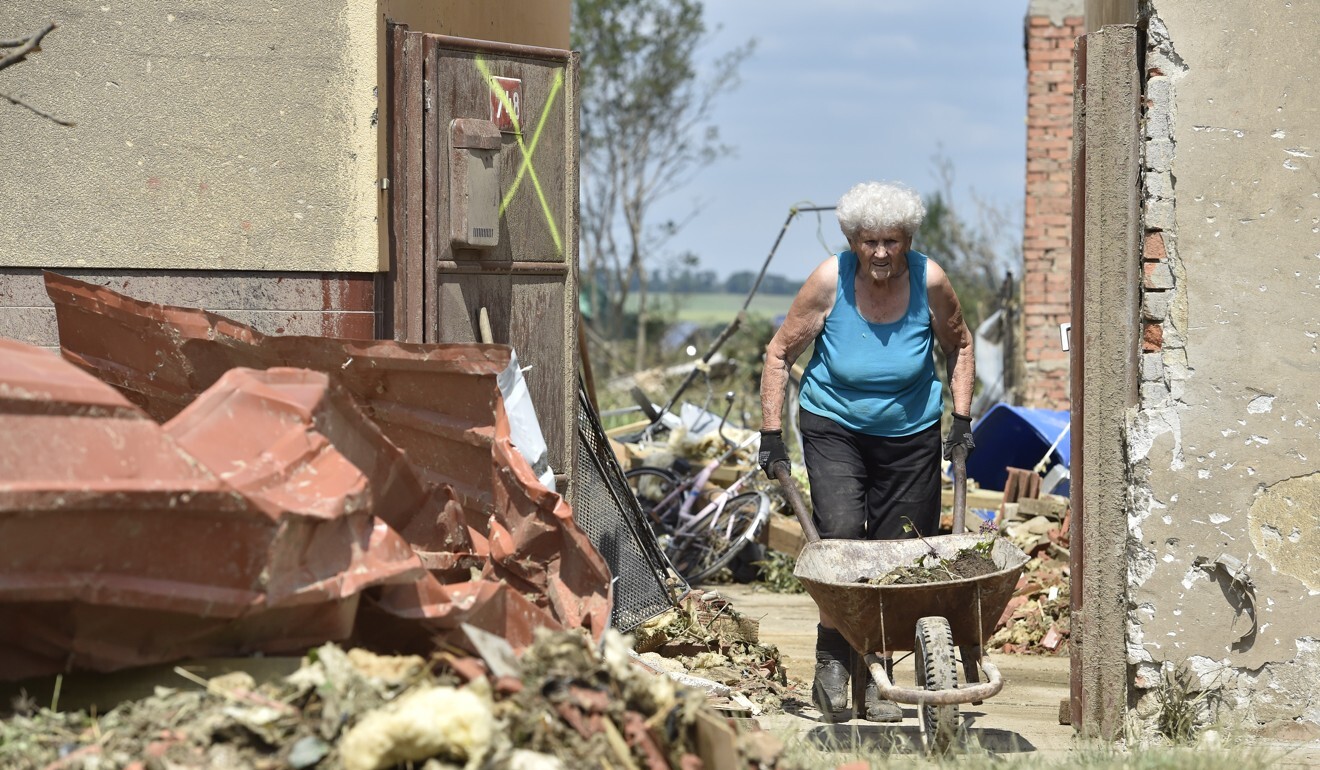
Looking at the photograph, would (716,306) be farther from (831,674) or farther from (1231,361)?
(1231,361)

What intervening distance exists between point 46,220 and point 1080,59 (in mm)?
3918

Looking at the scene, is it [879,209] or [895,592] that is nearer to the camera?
[895,592]

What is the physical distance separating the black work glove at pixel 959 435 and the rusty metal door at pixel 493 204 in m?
1.62

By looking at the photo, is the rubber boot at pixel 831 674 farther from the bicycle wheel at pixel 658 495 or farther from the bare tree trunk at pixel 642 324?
the bare tree trunk at pixel 642 324

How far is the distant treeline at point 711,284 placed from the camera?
29766mm

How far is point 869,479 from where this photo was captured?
573 cm

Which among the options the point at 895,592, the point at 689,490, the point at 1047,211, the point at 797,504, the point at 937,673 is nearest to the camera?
the point at 937,673

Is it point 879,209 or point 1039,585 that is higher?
point 879,209

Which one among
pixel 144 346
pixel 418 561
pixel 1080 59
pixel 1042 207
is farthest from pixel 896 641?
pixel 1042 207

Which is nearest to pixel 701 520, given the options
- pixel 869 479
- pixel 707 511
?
pixel 707 511

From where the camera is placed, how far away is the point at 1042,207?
41.9 feet

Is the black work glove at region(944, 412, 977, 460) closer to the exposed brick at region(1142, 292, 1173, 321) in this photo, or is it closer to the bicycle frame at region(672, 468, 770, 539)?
the exposed brick at region(1142, 292, 1173, 321)

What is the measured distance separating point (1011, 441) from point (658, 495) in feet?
8.81

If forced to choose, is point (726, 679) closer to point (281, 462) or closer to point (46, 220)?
Result: point (281, 462)
